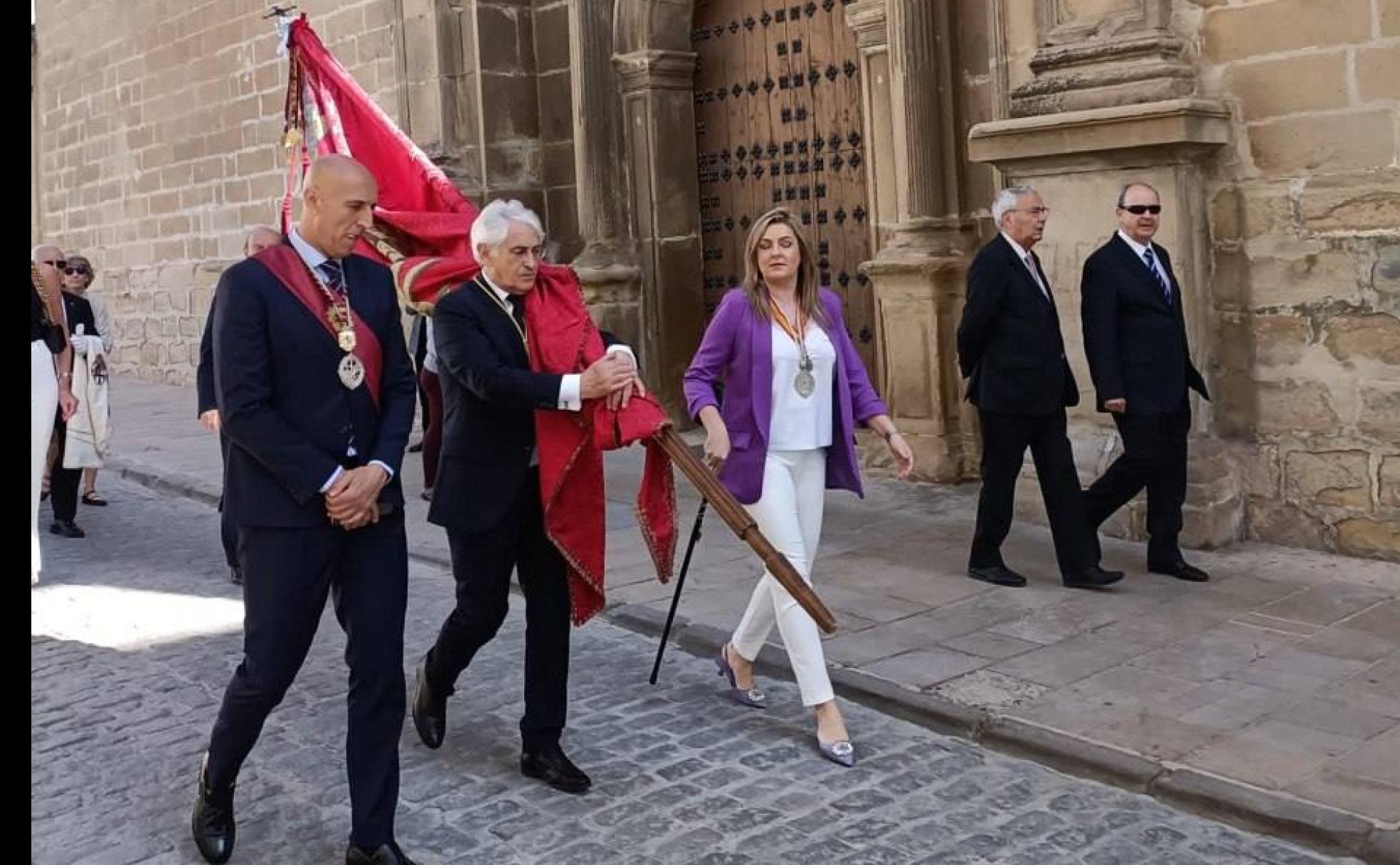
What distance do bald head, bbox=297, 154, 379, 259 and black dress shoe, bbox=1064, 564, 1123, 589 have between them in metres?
3.85

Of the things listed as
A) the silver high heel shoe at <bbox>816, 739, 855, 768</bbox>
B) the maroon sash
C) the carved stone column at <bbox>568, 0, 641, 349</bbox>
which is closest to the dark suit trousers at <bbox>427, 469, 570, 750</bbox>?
the maroon sash

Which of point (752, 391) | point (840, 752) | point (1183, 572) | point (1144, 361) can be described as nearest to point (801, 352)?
point (752, 391)

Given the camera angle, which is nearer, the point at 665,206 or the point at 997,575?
the point at 997,575

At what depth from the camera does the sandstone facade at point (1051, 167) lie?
22.1ft

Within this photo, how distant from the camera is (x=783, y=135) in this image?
34.4 ft

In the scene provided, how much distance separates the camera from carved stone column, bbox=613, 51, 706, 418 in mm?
11188

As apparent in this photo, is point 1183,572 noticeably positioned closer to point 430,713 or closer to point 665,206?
point 430,713

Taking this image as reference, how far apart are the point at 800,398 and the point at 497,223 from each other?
1.17m

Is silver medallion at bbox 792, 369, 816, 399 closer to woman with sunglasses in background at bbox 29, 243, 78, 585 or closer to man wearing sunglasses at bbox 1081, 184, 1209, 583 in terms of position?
man wearing sunglasses at bbox 1081, 184, 1209, 583

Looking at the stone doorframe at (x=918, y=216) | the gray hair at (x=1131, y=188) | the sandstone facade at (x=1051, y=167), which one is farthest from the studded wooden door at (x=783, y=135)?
the gray hair at (x=1131, y=188)

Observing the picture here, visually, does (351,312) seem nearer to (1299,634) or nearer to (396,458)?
(396,458)

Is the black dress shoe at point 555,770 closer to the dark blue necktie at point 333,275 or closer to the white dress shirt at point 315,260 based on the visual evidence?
the white dress shirt at point 315,260

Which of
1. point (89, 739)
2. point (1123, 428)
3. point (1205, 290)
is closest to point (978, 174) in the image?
point (1205, 290)

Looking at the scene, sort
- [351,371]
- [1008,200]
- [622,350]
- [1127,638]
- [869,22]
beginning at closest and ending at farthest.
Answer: [351,371] → [622,350] → [1127,638] → [1008,200] → [869,22]
